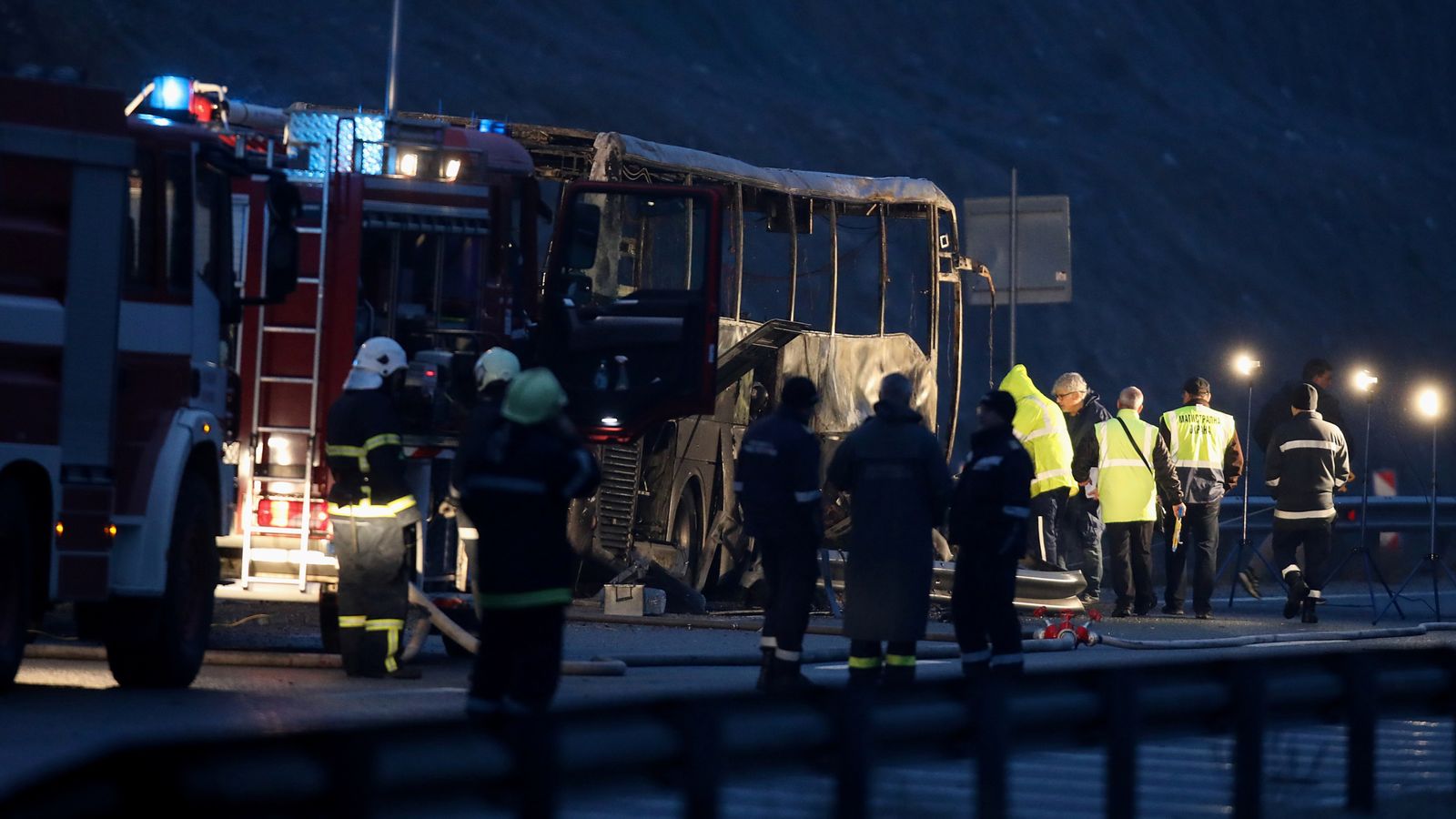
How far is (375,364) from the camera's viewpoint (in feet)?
42.0

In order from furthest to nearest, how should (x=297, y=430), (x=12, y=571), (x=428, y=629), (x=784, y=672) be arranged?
(x=428, y=629) < (x=297, y=430) < (x=784, y=672) < (x=12, y=571)

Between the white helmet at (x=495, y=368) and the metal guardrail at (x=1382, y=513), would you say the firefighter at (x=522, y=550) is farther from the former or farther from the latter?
the metal guardrail at (x=1382, y=513)

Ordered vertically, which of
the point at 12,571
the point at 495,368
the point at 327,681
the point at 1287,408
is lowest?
the point at 327,681

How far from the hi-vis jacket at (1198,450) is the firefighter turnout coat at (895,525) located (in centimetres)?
947

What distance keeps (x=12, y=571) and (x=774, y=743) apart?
620 cm

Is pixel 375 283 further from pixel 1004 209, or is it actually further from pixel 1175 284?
pixel 1175 284

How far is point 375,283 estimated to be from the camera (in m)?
14.6

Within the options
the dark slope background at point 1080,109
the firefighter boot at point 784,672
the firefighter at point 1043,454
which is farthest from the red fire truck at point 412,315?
the dark slope background at point 1080,109

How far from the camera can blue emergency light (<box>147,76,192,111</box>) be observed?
1262 centimetres

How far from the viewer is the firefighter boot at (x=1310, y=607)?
20.1 meters

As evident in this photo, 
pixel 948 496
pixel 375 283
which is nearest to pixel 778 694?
pixel 948 496

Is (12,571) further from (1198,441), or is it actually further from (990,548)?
(1198,441)

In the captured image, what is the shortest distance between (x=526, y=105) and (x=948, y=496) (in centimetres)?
4893

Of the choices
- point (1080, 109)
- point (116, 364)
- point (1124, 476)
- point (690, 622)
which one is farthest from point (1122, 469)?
point (1080, 109)
